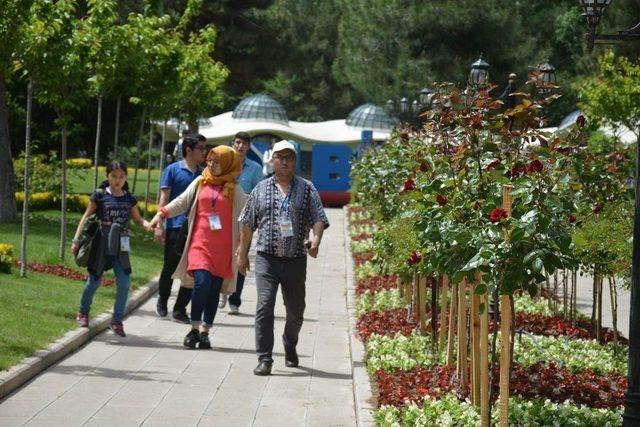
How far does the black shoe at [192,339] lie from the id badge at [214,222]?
0.89 metres

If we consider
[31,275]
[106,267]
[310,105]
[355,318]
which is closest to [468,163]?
[106,267]

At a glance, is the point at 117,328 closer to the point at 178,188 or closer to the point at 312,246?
the point at 178,188

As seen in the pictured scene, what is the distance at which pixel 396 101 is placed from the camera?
46.9 meters

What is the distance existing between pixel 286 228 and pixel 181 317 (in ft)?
10.5

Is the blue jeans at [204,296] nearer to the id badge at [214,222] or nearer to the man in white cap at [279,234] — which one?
the id badge at [214,222]

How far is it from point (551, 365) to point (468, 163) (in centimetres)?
219

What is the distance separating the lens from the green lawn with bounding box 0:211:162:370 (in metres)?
9.95

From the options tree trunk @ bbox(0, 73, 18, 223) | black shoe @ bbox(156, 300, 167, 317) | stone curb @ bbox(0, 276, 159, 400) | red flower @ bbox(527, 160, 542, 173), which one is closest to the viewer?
red flower @ bbox(527, 160, 542, 173)

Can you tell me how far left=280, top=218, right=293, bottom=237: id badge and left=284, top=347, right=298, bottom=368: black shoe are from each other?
102 centimetres

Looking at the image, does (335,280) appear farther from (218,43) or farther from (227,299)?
(218,43)

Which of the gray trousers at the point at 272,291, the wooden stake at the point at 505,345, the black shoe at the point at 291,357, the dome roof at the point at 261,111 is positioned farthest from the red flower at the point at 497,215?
the dome roof at the point at 261,111

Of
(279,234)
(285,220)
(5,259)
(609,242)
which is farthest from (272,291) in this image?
(5,259)

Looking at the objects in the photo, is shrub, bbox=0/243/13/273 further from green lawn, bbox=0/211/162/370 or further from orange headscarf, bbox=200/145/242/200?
orange headscarf, bbox=200/145/242/200

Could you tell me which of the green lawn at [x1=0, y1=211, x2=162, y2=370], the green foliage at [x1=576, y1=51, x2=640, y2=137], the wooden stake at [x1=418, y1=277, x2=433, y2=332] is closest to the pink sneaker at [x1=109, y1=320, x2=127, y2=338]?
the green lawn at [x1=0, y1=211, x2=162, y2=370]
